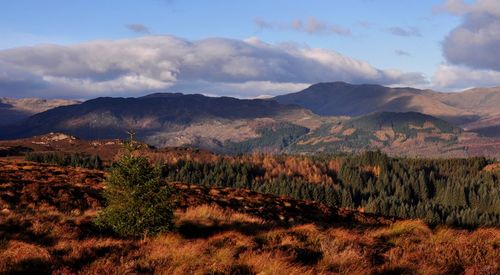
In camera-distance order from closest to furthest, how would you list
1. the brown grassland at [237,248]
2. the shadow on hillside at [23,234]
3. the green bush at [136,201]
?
the brown grassland at [237,248], the shadow on hillside at [23,234], the green bush at [136,201]

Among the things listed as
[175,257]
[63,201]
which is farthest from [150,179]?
[63,201]

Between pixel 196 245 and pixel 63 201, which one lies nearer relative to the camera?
pixel 196 245

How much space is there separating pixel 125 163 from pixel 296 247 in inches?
382

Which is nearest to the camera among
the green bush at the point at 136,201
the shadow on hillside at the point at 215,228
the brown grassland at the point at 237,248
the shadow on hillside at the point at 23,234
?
the brown grassland at the point at 237,248

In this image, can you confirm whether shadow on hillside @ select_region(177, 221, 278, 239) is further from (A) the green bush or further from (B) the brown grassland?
(A) the green bush

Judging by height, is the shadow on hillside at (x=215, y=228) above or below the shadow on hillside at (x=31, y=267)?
below

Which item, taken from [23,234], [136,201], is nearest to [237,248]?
[136,201]

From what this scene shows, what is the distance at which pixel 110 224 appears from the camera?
20.1 m

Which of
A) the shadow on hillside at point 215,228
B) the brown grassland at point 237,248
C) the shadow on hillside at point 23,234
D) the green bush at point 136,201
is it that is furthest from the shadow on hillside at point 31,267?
the shadow on hillside at point 215,228

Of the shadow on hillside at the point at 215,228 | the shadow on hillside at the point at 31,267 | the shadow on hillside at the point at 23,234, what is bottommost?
the shadow on hillside at the point at 215,228

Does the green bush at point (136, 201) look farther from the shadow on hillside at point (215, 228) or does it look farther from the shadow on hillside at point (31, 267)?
the shadow on hillside at point (31, 267)

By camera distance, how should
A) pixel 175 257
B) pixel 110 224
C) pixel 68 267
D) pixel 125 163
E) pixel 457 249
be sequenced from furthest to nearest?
pixel 125 163 < pixel 110 224 < pixel 457 249 < pixel 175 257 < pixel 68 267

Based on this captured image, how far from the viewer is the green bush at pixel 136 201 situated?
64.7 feet

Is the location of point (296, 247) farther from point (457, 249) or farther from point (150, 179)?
point (150, 179)
